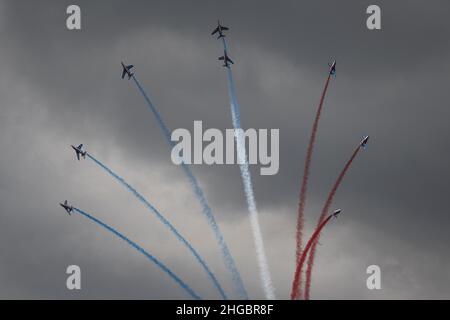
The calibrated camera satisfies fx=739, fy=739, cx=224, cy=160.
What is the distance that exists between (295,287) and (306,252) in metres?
8.92
